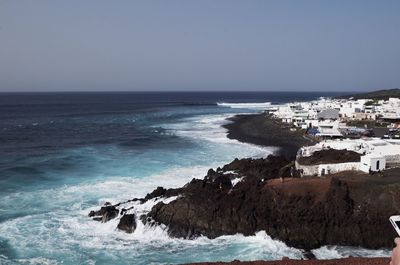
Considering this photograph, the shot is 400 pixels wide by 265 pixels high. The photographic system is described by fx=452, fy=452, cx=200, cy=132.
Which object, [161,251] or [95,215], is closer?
[161,251]

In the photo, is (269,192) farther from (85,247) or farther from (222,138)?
(222,138)

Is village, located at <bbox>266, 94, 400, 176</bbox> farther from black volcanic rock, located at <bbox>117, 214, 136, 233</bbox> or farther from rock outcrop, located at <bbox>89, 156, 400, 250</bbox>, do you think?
black volcanic rock, located at <bbox>117, 214, 136, 233</bbox>

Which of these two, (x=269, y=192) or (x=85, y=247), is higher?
(x=269, y=192)

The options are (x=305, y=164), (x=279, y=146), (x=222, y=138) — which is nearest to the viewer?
(x=305, y=164)

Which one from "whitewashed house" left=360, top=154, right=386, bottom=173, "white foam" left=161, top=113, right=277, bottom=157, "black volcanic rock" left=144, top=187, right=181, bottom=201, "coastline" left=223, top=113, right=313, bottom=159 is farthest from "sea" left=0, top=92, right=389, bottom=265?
"whitewashed house" left=360, top=154, right=386, bottom=173

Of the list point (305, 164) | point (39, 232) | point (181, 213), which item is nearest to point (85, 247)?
point (39, 232)

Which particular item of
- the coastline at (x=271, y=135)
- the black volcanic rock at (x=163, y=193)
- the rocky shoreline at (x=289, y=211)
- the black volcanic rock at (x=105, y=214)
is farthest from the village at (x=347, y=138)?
the black volcanic rock at (x=105, y=214)
